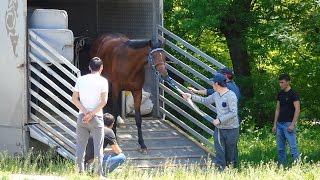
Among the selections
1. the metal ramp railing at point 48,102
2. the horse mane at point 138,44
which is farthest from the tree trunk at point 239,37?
the metal ramp railing at point 48,102

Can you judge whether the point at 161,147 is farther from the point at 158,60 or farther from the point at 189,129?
the point at 158,60

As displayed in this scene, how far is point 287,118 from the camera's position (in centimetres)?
1207

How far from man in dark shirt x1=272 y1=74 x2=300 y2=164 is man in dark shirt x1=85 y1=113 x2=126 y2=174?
3.38 m

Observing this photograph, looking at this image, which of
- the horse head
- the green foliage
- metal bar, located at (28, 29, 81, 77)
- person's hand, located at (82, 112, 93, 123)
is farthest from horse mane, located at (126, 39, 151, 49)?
the green foliage

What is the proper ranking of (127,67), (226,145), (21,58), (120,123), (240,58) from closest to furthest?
(226,145)
(21,58)
(127,67)
(120,123)
(240,58)

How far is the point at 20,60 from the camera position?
11875mm

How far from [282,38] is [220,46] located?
6.65 m

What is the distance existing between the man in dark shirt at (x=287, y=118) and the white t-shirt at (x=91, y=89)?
3610 mm

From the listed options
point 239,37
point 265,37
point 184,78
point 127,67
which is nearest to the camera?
point 127,67

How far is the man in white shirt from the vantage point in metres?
9.73

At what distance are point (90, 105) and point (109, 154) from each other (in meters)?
0.75

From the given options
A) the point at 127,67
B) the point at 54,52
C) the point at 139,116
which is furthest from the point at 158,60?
the point at 54,52

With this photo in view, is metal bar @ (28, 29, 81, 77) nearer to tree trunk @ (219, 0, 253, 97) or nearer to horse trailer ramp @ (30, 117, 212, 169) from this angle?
horse trailer ramp @ (30, 117, 212, 169)

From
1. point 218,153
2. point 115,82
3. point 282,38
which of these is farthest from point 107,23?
point 218,153
